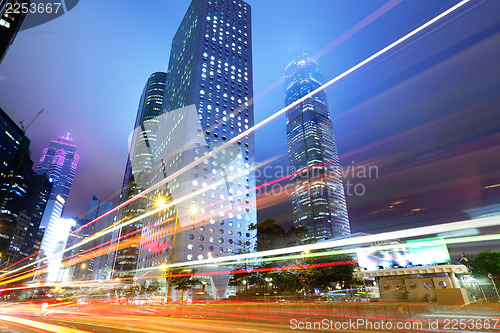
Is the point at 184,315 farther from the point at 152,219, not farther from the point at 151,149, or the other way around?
the point at 151,149

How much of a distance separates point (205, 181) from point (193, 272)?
23146mm

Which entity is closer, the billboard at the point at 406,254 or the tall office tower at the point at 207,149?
the billboard at the point at 406,254

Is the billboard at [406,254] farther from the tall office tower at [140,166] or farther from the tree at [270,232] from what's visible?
the tall office tower at [140,166]

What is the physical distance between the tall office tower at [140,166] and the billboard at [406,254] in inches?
5824

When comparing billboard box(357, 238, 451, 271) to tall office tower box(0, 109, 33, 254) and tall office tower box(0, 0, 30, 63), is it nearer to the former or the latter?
tall office tower box(0, 0, 30, 63)

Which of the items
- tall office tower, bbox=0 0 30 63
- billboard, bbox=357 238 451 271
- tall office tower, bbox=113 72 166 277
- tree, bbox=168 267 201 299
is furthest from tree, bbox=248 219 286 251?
tall office tower, bbox=113 72 166 277

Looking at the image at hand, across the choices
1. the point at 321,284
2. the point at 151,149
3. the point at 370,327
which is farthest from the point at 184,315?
the point at 151,149

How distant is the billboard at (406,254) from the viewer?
25000 mm

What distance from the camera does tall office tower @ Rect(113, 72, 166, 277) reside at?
6176 inches

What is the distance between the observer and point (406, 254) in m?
26.5

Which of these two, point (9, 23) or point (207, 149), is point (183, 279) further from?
point (9, 23)

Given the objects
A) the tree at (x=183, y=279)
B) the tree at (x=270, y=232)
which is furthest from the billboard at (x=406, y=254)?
the tree at (x=183, y=279)

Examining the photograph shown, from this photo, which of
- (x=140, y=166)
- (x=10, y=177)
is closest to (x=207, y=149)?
(x=10, y=177)

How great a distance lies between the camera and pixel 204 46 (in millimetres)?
85688
